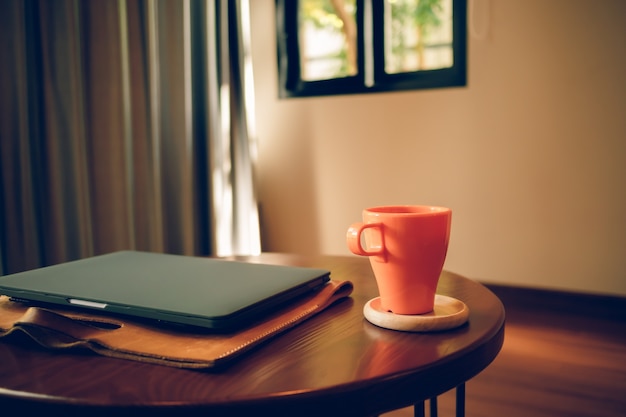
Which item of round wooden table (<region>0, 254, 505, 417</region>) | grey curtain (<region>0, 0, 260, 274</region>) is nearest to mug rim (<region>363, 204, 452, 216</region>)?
round wooden table (<region>0, 254, 505, 417</region>)

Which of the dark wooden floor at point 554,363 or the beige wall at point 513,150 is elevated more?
the beige wall at point 513,150

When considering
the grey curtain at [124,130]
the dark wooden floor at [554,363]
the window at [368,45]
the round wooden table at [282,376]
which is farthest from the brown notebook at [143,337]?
the window at [368,45]

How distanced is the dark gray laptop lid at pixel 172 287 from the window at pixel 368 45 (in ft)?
6.46

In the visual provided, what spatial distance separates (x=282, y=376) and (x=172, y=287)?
0.63 feet

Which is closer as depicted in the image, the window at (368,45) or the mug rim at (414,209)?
the mug rim at (414,209)

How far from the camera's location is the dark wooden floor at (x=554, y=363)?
1340 mm

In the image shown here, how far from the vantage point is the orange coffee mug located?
1.61 ft

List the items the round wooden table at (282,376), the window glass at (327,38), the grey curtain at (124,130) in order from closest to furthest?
the round wooden table at (282,376) < the grey curtain at (124,130) < the window glass at (327,38)

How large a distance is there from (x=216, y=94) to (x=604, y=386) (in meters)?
1.95

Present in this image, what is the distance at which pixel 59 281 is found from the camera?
0.58 metres

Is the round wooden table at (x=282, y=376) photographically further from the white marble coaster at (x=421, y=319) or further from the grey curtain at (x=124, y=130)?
the grey curtain at (x=124, y=130)

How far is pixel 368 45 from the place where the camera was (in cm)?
260

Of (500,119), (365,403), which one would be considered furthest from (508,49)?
(365,403)

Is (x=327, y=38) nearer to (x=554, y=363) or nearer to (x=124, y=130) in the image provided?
(x=124, y=130)
